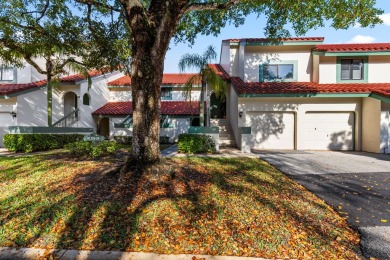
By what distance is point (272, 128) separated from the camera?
42.2 feet

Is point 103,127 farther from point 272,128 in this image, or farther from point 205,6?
point 205,6

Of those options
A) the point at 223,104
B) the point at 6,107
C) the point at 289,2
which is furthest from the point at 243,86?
the point at 6,107

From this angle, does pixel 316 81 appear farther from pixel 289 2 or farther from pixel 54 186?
pixel 54 186

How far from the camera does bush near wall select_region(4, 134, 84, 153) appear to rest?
1084 cm

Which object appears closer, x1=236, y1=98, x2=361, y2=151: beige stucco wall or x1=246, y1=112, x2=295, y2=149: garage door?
x1=236, y1=98, x2=361, y2=151: beige stucco wall

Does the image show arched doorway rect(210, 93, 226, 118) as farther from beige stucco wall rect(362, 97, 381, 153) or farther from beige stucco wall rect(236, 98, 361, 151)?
beige stucco wall rect(362, 97, 381, 153)

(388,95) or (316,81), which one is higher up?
(316,81)

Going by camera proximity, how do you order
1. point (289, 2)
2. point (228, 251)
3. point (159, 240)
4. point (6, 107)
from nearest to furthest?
1. point (228, 251)
2. point (159, 240)
3. point (289, 2)
4. point (6, 107)

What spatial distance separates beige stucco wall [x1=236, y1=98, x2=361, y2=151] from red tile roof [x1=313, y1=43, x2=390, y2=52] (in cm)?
338

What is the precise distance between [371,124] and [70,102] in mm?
20457

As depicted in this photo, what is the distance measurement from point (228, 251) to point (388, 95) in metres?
12.1

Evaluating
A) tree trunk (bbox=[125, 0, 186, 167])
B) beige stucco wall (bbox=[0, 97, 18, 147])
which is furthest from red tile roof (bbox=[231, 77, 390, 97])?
beige stucco wall (bbox=[0, 97, 18, 147])

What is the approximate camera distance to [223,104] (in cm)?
1753

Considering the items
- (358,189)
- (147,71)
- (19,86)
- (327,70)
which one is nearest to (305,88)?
(327,70)
